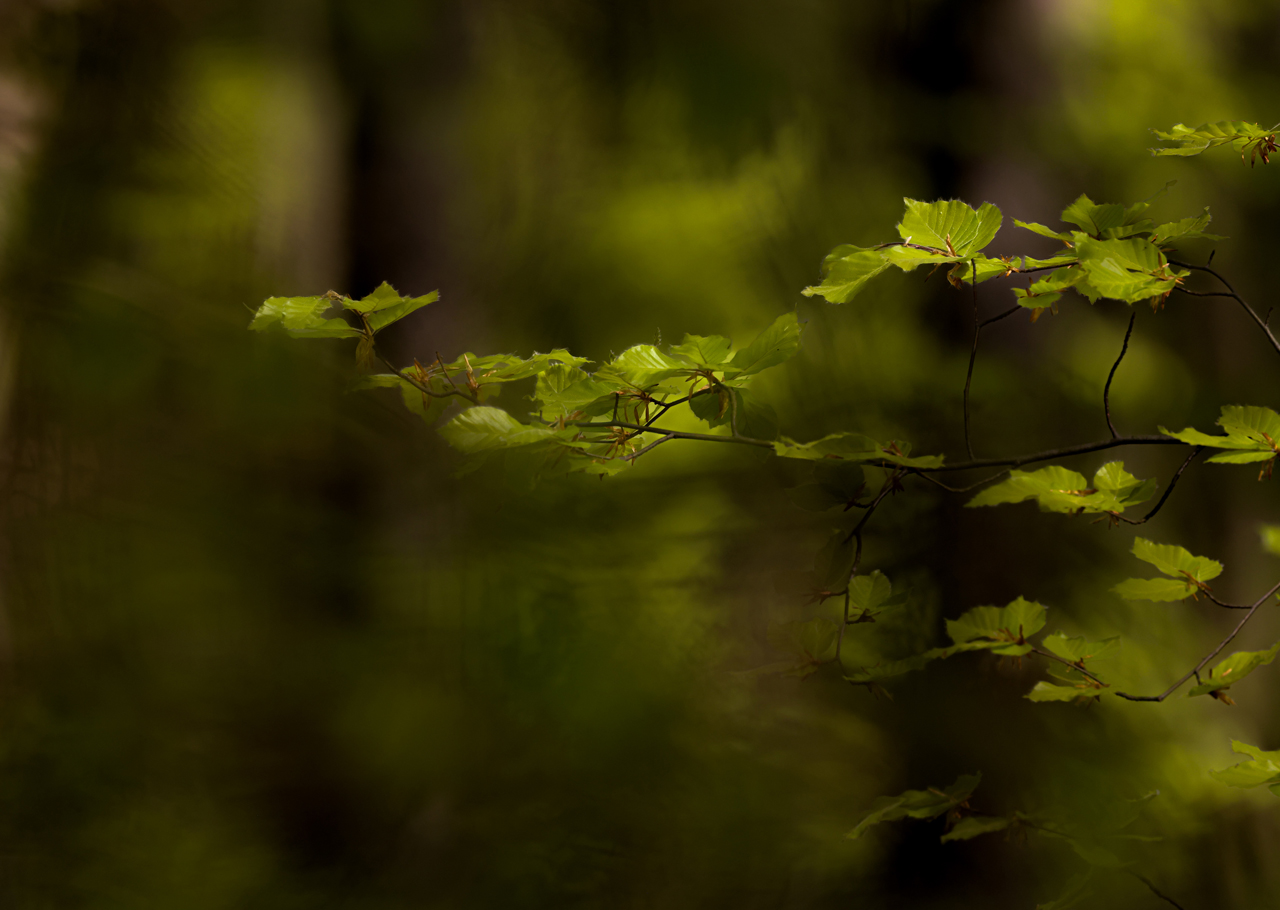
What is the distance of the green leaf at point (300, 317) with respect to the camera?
1.83 ft

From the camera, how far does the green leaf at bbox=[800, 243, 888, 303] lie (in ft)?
1.88

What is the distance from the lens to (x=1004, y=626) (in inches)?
28.0

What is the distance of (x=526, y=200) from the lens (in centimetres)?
126

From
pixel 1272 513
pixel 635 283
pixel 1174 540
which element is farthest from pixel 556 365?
pixel 1272 513

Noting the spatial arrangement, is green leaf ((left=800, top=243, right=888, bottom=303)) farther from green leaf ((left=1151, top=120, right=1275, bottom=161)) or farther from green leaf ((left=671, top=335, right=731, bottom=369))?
green leaf ((left=1151, top=120, right=1275, bottom=161))

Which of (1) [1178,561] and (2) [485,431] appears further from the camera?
(1) [1178,561]

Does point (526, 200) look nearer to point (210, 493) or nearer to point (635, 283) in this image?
point (635, 283)

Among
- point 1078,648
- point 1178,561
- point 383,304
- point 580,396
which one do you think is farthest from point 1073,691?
point 383,304

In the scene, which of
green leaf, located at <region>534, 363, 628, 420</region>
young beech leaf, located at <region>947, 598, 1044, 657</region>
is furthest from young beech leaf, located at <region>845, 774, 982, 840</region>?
green leaf, located at <region>534, 363, 628, 420</region>

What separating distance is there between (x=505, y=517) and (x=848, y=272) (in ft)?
2.28

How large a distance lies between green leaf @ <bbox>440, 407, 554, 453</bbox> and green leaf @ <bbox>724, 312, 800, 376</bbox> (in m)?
0.15

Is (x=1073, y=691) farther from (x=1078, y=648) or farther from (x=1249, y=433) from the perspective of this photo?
(x=1249, y=433)

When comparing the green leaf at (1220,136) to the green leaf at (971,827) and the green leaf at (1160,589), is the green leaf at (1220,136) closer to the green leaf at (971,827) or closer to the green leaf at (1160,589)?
the green leaf at (1160,589)

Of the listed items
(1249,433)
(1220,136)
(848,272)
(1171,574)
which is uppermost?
(1220,136)
